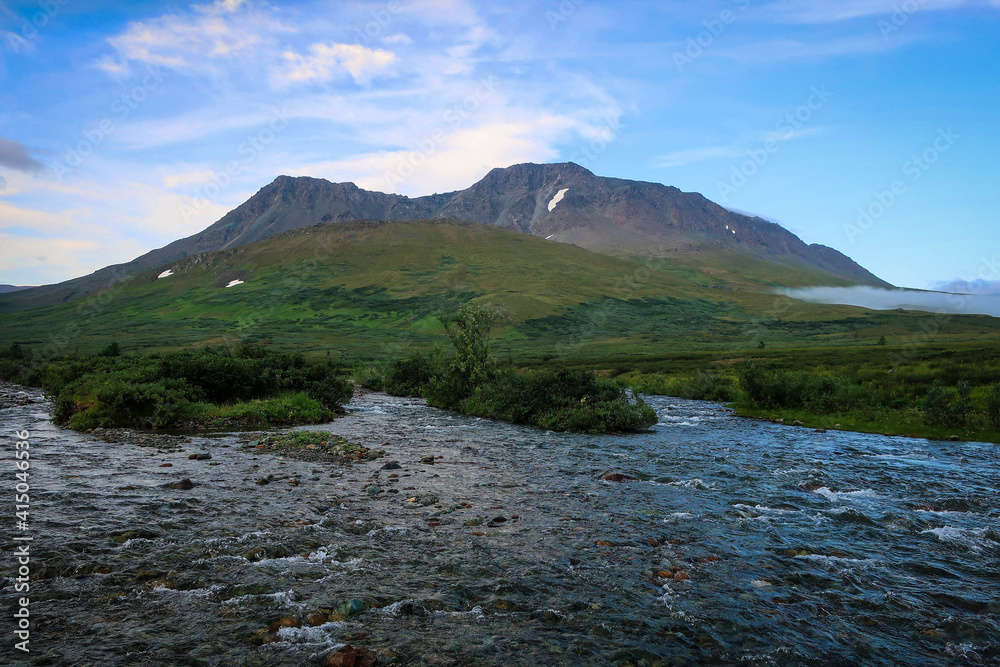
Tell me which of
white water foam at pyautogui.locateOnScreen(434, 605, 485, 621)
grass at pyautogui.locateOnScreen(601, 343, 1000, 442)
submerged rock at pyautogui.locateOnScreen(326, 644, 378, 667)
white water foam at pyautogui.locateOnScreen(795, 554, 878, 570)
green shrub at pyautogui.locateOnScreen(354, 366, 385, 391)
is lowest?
green shrub at pyautogui.locateOnScreen(354, 366, 385, 391)

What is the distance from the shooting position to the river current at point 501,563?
7914 millimetres

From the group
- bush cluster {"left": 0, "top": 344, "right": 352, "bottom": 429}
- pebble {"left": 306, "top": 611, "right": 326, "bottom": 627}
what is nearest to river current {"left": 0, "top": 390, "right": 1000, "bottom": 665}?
pebble {"left": 306, "top": 611, "right": 326, "bottom": 627}

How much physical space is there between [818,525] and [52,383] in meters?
46.2

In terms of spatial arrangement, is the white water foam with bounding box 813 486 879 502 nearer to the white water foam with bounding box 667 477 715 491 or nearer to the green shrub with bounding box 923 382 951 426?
the white water foam with bounding box 667 477 715 491

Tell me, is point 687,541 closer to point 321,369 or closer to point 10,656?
point 10,656

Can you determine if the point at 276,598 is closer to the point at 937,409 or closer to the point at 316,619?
the point at 316,619

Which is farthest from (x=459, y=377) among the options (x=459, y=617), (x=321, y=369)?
(x=459, y=617)

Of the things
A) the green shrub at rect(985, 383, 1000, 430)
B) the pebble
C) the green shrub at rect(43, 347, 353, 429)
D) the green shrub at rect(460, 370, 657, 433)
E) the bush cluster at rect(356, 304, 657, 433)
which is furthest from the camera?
the bush cluster at rect(356, 304, 657, 433)

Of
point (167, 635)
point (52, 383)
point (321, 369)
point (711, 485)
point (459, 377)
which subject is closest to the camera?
point (167, 635)

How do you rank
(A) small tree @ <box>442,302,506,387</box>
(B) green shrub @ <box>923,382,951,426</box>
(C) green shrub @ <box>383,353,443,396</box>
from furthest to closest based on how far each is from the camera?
(C) green shrub @ <box>383,353,443,396</box> < (A) small tree @ <box>442,302,506,387</box> < (B) green shrub @ <box>923,382,951,426</box>

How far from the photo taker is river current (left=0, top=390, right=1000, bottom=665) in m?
7.91

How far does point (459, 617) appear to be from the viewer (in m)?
8.76

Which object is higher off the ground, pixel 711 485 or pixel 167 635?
pixel 167 635

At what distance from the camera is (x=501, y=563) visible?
11125 millimetres
